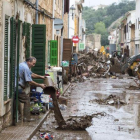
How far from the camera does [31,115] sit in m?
12.9

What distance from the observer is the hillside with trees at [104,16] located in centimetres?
15850

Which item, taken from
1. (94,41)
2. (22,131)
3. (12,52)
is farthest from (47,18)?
(94,41)

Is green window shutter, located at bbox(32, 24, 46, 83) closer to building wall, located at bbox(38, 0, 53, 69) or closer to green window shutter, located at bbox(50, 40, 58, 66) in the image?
building wall, located at bbox(38, 0, 53, 69)

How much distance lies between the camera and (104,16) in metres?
191

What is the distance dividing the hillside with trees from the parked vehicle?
113 meters

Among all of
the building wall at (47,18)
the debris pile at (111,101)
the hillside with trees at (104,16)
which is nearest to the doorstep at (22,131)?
the debris pile at (111,101)

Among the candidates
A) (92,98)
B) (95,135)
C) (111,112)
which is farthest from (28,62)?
(92,98)

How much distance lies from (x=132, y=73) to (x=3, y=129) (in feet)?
94.0

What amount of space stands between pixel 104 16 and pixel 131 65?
156m

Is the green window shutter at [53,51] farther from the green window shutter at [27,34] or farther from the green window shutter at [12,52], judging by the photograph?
the green window shutter at [12,52]

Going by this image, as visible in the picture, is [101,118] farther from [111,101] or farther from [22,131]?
[111,101]

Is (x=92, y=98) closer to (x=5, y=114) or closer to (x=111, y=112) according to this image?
(x=111, y=112)

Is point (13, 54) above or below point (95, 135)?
above

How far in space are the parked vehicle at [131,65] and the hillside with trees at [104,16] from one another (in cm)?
11301
